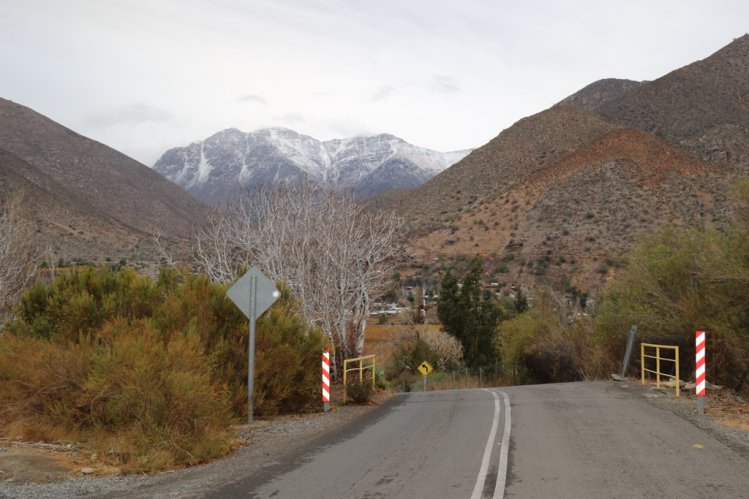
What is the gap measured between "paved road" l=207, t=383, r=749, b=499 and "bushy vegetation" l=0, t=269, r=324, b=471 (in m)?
1.92

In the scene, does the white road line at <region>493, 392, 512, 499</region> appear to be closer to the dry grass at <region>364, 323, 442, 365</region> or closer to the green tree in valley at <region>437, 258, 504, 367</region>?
the dry grass at <region>364, 323, 442, 365</region>

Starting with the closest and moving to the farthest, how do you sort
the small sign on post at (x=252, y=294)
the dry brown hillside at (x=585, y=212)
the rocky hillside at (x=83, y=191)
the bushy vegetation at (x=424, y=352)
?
the small sign on post at (x=252, y=294), the bushy vegetation at (x=424, y=352), the dry brown hillside at (x=585, y=212), the rocky hillside at (x=83, y=191)

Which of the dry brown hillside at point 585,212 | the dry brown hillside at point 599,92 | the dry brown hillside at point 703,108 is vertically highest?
the dry brown hillside at point 599,92

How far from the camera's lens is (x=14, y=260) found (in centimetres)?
2800

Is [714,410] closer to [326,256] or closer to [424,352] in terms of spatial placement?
[326,256]

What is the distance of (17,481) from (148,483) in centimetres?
162

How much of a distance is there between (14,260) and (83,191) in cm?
6722

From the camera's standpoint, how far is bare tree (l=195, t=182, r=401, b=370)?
22656 millimetres

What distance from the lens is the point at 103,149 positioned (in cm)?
11038

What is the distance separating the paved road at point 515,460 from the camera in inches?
319

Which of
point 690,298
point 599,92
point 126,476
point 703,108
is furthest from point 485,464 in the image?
point 599,92

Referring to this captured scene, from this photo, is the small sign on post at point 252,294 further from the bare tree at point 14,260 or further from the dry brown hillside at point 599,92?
the dry brown hillside at point 599,92

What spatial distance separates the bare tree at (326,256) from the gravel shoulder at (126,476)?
33.5 feet

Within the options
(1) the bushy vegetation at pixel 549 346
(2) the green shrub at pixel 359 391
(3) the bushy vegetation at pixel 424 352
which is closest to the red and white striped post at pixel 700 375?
(2) the green shrub at pixel 359 391
